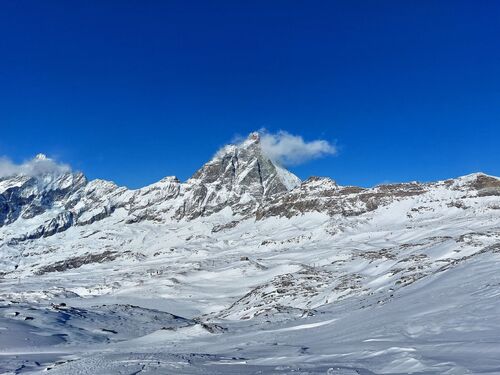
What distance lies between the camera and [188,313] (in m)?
125

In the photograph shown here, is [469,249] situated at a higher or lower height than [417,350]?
higher

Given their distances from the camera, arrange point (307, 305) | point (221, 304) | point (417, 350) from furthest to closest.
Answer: point (221, 304) → point (307, 305) → point (417, 350)

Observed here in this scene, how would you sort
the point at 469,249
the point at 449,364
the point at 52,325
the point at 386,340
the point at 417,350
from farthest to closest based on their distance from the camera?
the point at 469,249 → the point at 52,325 → the point at 386,340 → the point at 417,350 → the point at 449,364

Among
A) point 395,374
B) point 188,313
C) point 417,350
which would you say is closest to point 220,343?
point 417,350

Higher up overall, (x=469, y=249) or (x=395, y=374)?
(x=469, y=249)

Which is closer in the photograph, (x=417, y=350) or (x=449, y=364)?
(x=449, y=364)

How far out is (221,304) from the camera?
134625mm

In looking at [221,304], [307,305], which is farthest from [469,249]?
[221,304]

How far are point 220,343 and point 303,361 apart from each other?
15.1m

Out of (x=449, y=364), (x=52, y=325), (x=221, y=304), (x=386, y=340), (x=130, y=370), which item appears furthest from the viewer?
(x=221, y=304)

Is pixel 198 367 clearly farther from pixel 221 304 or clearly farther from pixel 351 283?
pixel 221 304

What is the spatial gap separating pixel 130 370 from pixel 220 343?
1519cm

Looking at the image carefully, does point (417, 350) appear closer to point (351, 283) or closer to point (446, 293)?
point (446, 293)

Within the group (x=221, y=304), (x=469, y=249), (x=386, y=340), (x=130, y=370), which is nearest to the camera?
(x=130, y=370)
